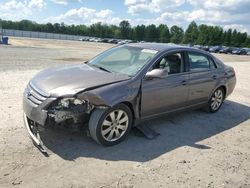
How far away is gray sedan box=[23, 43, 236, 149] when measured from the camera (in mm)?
4270

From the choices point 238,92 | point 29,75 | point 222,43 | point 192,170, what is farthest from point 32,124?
point 222,43

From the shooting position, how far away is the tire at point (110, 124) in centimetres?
436

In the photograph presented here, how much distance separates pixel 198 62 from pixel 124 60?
5.71 ft

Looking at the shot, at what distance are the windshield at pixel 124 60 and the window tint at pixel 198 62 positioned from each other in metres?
1.02

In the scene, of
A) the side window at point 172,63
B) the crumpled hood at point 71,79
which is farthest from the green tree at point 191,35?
the crumpled hood at point 71,79

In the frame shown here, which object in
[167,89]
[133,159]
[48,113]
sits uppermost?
[167,89]

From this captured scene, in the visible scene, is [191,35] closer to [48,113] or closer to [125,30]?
[125,30]

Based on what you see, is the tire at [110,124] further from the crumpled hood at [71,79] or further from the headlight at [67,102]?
the crumpled hood at [71,79]

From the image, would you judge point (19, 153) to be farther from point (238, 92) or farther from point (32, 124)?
point (238, 92)

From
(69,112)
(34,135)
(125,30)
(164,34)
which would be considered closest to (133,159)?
(69,112)

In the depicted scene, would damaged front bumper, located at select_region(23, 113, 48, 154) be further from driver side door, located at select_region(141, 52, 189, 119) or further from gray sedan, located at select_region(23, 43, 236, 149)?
driver side door, located at select_region(141, 52, 189, 119)

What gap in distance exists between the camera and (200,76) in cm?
618

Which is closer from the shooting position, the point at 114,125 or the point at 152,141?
the point at 114,125

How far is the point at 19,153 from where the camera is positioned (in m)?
4.17
